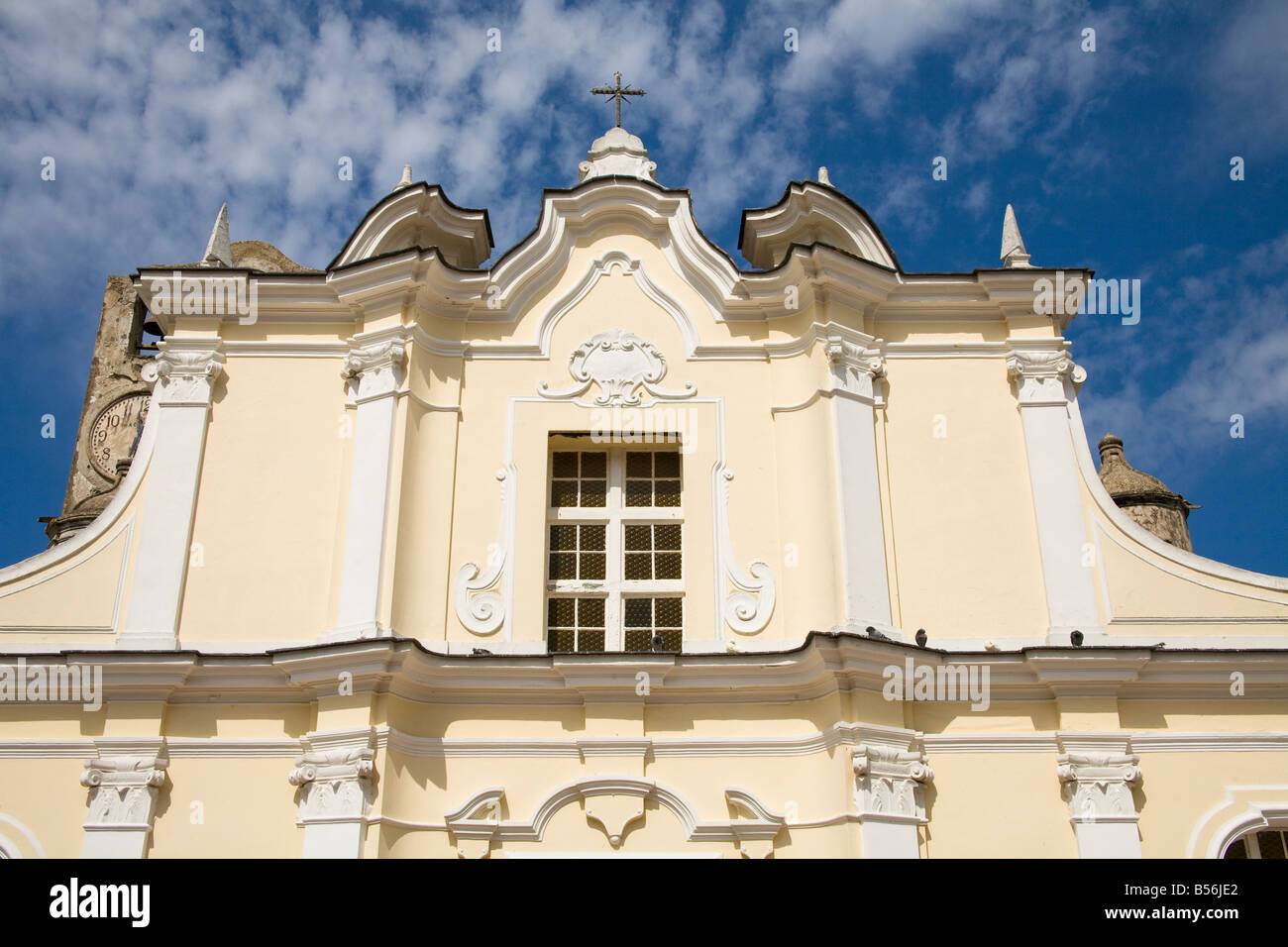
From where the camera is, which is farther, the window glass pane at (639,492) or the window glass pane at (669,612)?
the window glass pane at (639,492)

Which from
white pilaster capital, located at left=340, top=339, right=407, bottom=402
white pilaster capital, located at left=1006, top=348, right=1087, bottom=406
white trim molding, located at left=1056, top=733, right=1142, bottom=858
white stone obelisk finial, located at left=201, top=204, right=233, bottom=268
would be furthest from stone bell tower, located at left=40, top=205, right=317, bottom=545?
white trim molding, located at left=1056, top=733, right=1142, bottom=858

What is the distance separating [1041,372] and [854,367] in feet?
5.85

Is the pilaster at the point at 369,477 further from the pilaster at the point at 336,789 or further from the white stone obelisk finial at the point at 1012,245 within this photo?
the white stone obelisk finial at the point at 1012,245

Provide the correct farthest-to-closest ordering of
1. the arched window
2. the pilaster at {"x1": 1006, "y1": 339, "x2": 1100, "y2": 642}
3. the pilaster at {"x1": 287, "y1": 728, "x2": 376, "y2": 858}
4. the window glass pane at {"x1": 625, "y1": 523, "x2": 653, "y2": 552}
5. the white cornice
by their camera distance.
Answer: the window glass pane at {"x1": 625, "y1": 523, "x2": 653, "y2": 552} → the pilaster at {"x1": 1006, "y1": 339, "x2": 1100, "y2": 642} → the arched window → the white cornice → the pilaster at {"x1": 287, "y1": 728, "x2": 376, "y2": 858}

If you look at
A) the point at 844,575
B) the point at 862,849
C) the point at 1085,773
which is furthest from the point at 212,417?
the point at 1085,773

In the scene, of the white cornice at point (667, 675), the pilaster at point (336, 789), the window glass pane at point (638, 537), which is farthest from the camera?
the window glass pane at point (638, 537)

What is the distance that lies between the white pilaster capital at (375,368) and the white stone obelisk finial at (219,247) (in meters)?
1.85

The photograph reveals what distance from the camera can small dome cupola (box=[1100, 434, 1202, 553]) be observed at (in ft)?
65.5

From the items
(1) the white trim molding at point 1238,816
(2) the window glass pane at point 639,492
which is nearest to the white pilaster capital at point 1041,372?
(2) the window glass pane at point 639,492

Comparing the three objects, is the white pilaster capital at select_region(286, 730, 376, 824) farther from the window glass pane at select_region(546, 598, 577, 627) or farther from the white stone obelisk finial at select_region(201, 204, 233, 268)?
the white stone obelisk finial at select_region(201, 204, 233, 268)

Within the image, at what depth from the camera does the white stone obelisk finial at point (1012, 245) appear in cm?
1139

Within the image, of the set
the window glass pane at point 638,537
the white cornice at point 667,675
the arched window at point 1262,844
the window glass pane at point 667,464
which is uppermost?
the window glass pane at point 667,464

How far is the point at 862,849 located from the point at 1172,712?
9.63ft

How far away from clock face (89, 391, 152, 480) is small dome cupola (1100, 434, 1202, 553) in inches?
680
